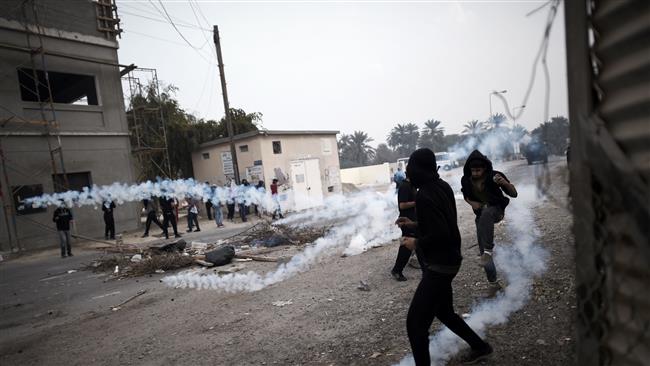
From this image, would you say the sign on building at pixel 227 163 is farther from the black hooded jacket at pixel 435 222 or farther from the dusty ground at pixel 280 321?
the black hooded jacket at pixel 435 222

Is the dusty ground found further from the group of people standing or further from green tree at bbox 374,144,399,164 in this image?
green tree at bbox 374,144,399,164

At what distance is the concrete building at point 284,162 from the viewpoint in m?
19.8

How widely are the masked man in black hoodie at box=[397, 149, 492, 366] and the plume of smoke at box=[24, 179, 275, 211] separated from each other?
13.4 metres

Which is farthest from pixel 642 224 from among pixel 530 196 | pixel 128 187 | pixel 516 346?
pixel 128 187

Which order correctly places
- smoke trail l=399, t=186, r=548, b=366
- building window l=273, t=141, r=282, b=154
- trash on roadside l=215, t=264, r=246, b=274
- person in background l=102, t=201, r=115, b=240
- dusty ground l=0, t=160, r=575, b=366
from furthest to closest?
building window l=273, t=141, r=282, b=154
person in background l=102, t=201, r=115, b=240
trash on roadside l=215, t=264, r=246, b=274
dusty ground l=0, t=160, r=575, b=366
smoke trail l=399, t=186, r=548, b=366

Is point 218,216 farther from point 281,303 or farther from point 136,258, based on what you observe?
point 281,303

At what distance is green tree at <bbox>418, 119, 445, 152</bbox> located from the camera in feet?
200

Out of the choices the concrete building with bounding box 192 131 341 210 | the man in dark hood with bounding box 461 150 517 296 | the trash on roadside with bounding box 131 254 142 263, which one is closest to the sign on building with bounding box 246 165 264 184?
the concrete building with bounding box 192 131 341 210

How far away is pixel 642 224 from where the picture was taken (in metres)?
0.97

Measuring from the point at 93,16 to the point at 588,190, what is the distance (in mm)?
21220

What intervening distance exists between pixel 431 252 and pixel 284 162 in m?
17.8

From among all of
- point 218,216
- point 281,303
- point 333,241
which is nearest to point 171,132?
point 218,216

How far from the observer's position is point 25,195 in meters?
14.2

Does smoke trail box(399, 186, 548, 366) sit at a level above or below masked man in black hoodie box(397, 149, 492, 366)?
below
